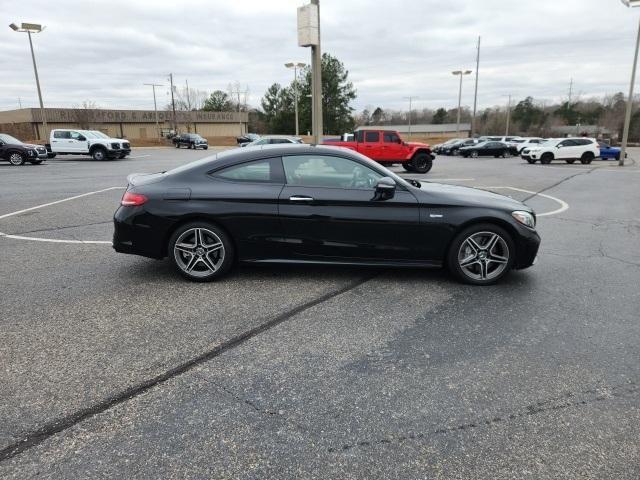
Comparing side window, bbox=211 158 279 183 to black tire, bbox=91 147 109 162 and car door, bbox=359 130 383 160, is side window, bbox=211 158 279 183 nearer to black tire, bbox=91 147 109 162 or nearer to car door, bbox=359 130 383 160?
car door, bbox=359 130 383 160

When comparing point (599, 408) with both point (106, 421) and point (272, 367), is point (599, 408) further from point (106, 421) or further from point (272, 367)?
point (106, 421)

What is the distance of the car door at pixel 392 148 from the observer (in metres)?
21.0

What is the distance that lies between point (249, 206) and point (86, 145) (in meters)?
27.1

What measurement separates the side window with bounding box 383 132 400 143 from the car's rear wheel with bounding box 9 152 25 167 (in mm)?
17897

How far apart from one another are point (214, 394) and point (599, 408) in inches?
92.0

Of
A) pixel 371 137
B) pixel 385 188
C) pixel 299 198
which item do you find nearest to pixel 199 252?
pixel 299 198

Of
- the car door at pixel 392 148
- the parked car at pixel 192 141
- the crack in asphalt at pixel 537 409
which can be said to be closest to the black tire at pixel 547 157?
the car door at pixel 392 148

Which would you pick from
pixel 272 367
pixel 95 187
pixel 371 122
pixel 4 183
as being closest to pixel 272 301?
pixel 272 367

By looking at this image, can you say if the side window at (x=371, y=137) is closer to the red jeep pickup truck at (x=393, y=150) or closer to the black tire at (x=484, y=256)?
the red jeep pickup truck at (x=393, y=150)

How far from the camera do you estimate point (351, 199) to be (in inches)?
194

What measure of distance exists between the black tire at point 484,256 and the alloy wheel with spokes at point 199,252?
2380 millimetres

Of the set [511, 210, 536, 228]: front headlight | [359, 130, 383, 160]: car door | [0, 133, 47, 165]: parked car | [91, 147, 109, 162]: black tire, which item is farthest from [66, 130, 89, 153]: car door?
[511, 210, 536, 228]: front headlight

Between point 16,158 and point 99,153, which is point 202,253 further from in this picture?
point 99,153

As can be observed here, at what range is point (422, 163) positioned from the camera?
21.1m
